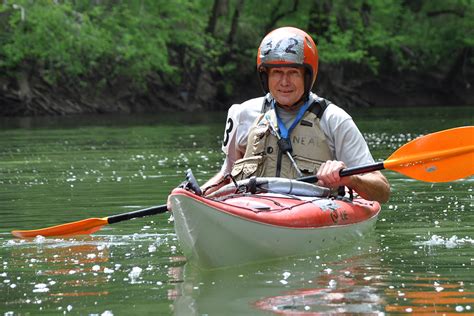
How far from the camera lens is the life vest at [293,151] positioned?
7824 millimetres

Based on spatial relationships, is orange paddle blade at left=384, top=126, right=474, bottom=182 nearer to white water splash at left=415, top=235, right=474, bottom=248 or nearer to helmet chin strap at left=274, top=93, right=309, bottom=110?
white water splash at left=415, top=235, right=474, bottom=248

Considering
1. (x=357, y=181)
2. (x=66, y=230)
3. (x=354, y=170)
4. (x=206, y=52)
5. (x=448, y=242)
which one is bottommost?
(x=206, y=52)

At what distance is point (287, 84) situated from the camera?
25.8 feet

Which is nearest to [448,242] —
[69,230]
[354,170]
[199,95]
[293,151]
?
[354,170]

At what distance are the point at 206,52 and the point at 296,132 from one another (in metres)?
32.8

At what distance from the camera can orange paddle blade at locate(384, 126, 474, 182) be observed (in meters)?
8.03

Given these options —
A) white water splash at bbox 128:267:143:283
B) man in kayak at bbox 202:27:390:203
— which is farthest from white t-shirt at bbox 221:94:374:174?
white water splash at bbox 128:267:143:283

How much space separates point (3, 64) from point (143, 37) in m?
5.53

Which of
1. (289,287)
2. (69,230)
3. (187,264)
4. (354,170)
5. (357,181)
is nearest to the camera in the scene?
(289,287)

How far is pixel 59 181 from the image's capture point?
13.5m

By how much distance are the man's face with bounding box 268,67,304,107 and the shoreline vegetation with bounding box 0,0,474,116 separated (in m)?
25.2

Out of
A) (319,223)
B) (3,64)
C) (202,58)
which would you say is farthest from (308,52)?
(202,58)

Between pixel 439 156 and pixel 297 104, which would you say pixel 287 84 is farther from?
pixel 439 156

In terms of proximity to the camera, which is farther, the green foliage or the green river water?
the green foliage
